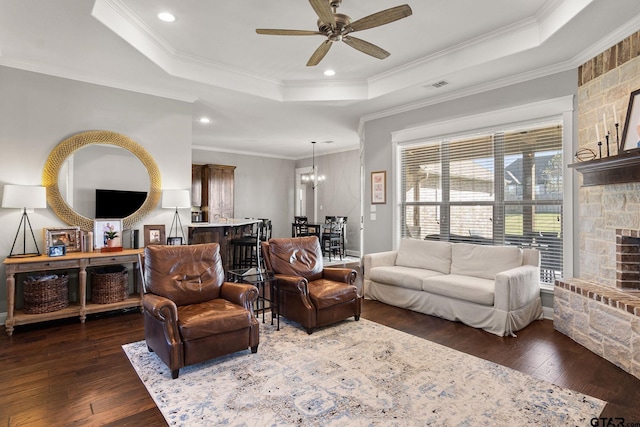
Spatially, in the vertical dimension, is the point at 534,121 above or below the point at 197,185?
above

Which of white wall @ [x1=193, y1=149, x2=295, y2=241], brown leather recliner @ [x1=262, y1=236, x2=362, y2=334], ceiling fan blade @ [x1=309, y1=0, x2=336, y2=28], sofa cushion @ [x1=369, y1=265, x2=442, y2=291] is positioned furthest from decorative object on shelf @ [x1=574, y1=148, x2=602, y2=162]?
white wall @ [x1=193, y1=149, x2=295, y2=241]

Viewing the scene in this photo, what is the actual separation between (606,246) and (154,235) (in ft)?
16.8

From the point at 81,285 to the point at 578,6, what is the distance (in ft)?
17.8

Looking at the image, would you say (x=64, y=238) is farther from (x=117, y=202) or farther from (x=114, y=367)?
(x=114, y=367)

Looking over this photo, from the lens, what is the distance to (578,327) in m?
3.30

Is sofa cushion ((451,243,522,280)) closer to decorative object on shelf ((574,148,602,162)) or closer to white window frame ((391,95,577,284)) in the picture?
white window frame ((391,95,577,284))

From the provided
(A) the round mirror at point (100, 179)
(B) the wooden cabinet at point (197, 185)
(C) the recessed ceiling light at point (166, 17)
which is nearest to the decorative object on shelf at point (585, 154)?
(C) the recessed ceiling light at point (166, 17)

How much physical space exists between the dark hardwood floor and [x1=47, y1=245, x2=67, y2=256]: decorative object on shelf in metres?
0.78

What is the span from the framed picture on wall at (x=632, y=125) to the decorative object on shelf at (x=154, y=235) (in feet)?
16.9

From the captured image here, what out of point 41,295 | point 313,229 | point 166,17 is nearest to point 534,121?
point 166,17

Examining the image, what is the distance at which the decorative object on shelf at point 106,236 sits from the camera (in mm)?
4266

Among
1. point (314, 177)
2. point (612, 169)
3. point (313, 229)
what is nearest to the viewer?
point (612, 169)

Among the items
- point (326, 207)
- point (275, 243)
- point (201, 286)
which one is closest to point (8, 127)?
point (201, 286)

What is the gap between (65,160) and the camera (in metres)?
4.14
